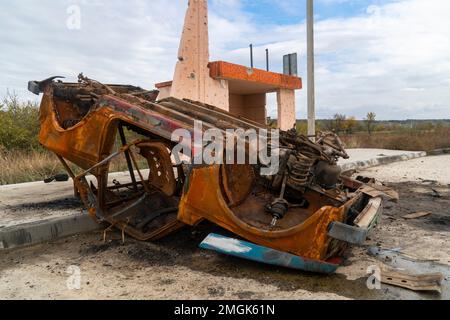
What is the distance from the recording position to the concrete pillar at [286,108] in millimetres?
14045

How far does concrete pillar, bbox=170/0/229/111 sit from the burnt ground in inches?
229

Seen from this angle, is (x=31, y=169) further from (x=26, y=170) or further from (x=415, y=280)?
(x=415, y=280)

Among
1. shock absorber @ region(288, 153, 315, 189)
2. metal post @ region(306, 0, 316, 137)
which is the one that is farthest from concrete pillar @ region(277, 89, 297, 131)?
shock absorber @ region(288, 153, 315, 189)

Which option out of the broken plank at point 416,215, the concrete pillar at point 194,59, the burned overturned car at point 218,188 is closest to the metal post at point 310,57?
the concrete pillar at point 194,59

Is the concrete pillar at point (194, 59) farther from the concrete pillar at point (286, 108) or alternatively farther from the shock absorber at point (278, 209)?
the shock absorber at point (278, 209)

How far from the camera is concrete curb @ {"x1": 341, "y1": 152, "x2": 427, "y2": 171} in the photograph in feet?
34.8

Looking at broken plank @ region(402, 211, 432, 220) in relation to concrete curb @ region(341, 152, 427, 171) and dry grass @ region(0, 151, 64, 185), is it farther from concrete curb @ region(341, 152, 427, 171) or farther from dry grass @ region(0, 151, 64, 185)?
dry grass @ region(0, 151, 64, 185)

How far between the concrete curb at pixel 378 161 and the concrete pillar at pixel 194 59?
4116mm

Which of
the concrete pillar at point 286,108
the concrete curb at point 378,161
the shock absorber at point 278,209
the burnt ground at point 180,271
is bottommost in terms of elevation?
the burnt ground at point 180,271

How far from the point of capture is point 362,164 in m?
11.2

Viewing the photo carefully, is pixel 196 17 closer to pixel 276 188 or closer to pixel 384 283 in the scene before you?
pixel 276 188

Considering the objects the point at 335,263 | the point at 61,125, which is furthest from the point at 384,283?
the point at 61,125

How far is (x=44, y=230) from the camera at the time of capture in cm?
466

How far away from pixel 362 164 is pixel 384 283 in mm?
8458
